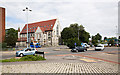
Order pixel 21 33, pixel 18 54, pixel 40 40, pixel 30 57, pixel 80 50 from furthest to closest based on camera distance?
1. pixel 21 33
2. pixel 40 40
3. pixel 80 50
4. pixel 18 54
5. pixel 30 57

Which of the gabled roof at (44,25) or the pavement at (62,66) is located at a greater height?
the gabled roof at (44,25)

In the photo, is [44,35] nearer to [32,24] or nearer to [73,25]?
[32,24]

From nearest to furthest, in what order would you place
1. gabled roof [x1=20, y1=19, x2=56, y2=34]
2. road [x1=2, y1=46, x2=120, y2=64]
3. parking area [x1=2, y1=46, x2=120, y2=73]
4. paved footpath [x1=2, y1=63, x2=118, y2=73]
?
paved footpath [x1=2, y1=63, x2=118, y2=73] → parking area [x1=2, y1=46, x2=120, y2=73] → road [x1=2, y1=46, x2=120, y2=64] → gabled roof [x1=20, y1=19, x2=56, y2=34]

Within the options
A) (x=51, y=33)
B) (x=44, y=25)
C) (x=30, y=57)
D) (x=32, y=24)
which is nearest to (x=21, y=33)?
(x=32, y=24)

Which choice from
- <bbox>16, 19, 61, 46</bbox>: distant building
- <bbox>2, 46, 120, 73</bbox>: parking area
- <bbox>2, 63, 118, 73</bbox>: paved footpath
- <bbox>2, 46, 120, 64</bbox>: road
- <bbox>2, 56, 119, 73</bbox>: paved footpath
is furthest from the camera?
<bbox>16, 19, 61, 46</bbox>: distant building

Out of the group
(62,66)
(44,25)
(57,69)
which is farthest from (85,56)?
(44,25)

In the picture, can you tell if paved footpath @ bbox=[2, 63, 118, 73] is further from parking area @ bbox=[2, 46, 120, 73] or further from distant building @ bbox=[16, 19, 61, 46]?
distant building @ bbox=[16, 19, 61, 46]

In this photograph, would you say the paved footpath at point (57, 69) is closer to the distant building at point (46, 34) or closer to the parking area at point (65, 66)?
the parking area at point (65, 66)

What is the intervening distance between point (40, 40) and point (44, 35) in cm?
462

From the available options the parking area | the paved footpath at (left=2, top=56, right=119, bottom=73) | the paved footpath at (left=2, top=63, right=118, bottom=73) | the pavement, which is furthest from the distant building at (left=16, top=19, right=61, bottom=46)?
the paved footpath at (left=2, top=63, right=118, bottom=73)

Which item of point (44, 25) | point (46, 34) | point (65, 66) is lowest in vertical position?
point (65, 66)

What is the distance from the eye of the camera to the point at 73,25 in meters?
87.4

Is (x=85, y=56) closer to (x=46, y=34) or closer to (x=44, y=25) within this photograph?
(x=46, y=34)

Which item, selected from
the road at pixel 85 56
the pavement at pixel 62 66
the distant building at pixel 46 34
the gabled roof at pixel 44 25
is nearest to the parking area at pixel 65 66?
the pavement at pixel 62 66
